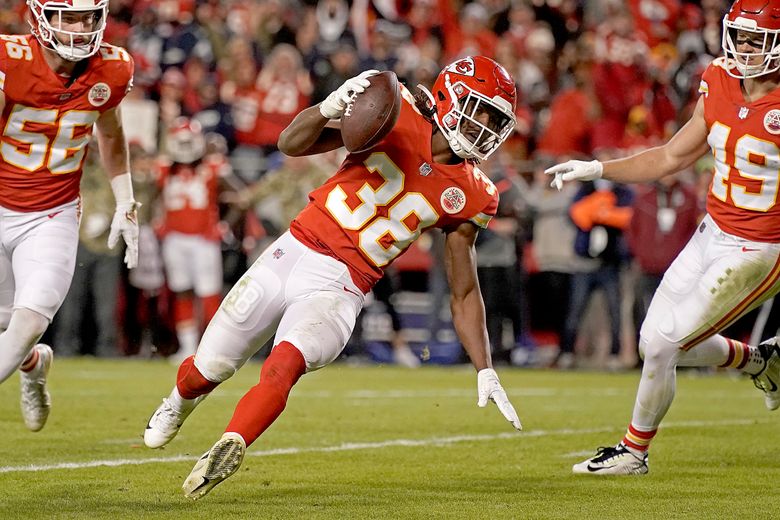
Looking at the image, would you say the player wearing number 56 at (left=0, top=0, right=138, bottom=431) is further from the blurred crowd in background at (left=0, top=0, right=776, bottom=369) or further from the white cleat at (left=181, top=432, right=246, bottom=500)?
the blurred crowd in background at (left=0, top=0, right=776, bottom=369)

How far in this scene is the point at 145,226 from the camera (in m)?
11.9

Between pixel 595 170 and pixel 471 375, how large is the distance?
5.38 metres

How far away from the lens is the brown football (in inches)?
177

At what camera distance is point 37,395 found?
20.8 feet

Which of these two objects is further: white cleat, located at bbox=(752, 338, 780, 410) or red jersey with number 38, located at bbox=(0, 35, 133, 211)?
white cleat, located at bbox=(752, 338, 780, 410)

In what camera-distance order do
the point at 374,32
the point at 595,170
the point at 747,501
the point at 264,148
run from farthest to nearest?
1. the point at 374,32
2. the point at 264,148
3. the point at 595,170
4. the point at 747,501

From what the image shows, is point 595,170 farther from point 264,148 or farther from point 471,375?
point 264,148

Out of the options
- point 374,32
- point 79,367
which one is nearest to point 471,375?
point 79,367

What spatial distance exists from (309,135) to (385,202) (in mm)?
398

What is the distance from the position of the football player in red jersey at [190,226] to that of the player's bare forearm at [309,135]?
6889 mm

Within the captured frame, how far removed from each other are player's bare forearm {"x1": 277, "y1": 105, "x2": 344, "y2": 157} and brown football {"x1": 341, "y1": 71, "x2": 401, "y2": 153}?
0.53ft

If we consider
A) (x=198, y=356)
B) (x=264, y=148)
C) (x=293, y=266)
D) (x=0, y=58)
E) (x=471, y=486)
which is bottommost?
(x=264, y=148)

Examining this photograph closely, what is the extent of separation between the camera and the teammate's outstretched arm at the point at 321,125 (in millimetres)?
4527

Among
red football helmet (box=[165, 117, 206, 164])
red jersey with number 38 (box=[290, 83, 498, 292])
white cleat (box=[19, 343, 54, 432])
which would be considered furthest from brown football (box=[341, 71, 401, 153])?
red football helmet (box=[165, 117, 206, 164])
